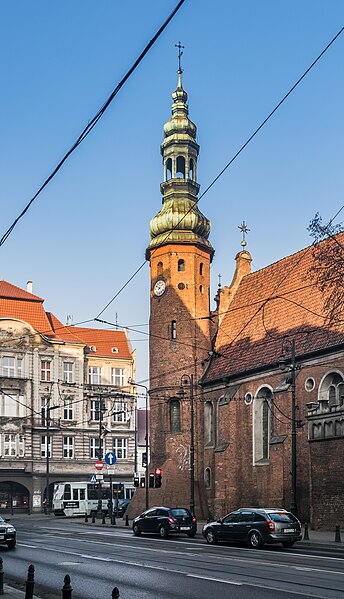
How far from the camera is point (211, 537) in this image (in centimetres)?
2741

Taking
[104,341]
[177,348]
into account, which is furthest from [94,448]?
[177,348]

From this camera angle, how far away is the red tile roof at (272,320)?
39219 mm

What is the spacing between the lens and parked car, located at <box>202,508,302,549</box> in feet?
82.1

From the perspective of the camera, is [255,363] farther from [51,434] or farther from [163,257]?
[51,434]

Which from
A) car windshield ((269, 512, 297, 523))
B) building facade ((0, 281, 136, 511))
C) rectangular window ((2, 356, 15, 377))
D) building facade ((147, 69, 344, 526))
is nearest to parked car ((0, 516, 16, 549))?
car windshield ((269, 512, 297, 523))

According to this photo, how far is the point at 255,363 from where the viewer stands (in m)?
42.4

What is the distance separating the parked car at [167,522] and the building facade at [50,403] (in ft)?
85.2

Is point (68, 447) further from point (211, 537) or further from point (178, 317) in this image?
point (211, 537)

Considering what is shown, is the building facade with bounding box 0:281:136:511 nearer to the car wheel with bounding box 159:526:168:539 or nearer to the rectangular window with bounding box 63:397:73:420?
the rectangular window with bounding box 63:397:73:420

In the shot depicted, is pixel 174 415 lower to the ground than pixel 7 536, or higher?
higher

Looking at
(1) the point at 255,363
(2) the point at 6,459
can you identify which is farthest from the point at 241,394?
(2) the point at 6,459

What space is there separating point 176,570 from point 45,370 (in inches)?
1846

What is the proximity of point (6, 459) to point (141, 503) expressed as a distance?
60.2ft

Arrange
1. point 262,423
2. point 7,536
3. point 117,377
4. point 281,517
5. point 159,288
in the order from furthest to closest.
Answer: point 117,377 < point 159,288 < point 262,423 < point 281,517 < point 7,536
